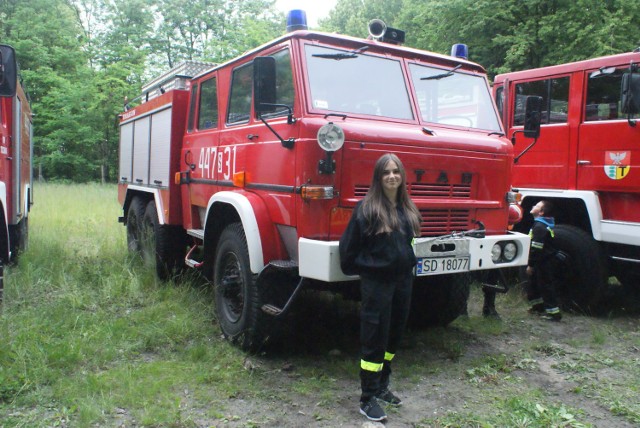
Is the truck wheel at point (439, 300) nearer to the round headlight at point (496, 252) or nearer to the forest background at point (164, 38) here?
the round headlight at point (496, 252)

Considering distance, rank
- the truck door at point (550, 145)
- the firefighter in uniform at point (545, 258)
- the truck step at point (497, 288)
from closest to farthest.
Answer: the truck step at point (497, 288) → the firefighter in uniform at point (545, 258) → the truck door at point (550, 145)

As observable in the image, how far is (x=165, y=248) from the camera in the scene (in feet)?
22.0

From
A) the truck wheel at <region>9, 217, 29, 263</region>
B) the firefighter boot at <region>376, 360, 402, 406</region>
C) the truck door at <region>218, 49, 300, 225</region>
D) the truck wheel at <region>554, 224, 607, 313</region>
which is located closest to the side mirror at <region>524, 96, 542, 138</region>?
the truck wheel at <region>554, 224, 607, 313</region>

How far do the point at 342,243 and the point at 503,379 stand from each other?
178 centimetres

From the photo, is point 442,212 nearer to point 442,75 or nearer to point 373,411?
point 442,75

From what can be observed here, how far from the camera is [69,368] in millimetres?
4148

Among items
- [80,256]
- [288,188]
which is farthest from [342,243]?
[80,256]

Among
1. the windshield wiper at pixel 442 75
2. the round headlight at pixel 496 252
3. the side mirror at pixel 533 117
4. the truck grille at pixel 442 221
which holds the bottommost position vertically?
the round headlight at pixel 496 252

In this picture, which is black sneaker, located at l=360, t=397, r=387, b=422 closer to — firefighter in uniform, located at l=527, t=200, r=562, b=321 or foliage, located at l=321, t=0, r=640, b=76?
firefighter in uniform, located at l=527, t=200, r=562, b=321

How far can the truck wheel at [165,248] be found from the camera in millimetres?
6695

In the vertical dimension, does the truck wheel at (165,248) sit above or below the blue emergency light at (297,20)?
below

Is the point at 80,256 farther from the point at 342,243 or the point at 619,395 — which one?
the point at 619,395

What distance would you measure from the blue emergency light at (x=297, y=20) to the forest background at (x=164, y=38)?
429 inches

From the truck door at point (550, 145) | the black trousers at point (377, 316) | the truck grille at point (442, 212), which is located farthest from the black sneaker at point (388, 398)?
the truck door at point (550, 145)
